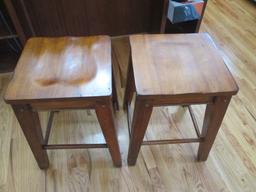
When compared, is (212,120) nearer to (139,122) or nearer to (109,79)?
(139,122)

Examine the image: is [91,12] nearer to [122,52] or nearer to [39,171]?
[122,52]

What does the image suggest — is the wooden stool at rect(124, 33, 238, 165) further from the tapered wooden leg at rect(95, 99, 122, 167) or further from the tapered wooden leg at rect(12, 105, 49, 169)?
the tapered wooden leg at rect(12, 105, 49, 169)

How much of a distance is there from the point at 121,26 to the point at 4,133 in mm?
1076

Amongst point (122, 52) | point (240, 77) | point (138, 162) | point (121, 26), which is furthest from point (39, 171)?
point (240, 77)

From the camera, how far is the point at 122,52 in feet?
5.43

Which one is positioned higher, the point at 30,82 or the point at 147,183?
the point at 30,82

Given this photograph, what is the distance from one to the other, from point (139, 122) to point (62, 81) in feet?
1.03

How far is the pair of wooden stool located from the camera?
712 mm

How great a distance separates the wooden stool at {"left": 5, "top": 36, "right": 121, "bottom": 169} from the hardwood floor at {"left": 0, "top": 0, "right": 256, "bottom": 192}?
199 mm

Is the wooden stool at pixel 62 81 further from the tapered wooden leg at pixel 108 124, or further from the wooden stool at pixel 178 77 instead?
the wooden stool at pixel 178 77

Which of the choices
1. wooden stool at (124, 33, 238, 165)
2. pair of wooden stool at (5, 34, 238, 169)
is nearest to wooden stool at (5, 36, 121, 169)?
pair of wooden stool at (5, 34, 238, 169)

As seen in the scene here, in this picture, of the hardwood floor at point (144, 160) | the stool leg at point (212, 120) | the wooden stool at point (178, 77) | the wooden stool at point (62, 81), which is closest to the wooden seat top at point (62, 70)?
the wooden stool at point (62, 81)

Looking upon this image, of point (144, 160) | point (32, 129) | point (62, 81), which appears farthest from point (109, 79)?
point (144, 160)

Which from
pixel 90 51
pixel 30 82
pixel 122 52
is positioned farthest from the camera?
pixel 122 52
